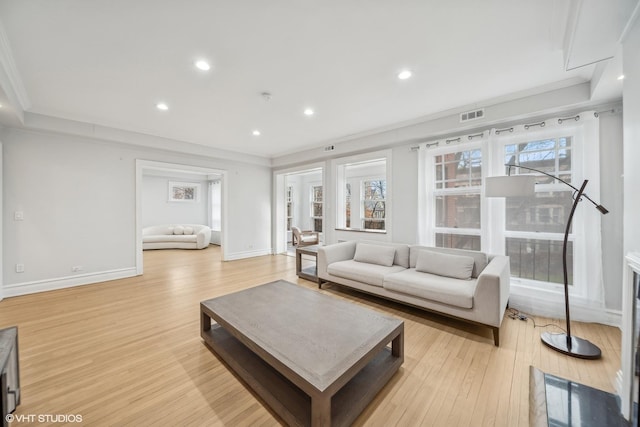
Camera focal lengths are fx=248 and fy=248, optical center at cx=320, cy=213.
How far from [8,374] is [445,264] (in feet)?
12.3

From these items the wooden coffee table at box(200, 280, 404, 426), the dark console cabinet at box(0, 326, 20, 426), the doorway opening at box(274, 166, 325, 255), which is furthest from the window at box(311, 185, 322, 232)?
the dark console cabinet at box(0, 326, 20, 426)

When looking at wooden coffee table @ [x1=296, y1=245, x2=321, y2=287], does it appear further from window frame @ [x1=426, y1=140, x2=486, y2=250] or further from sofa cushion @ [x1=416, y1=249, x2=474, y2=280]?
window frame @ [x1=426, y1=140, x2=486, y2=250]

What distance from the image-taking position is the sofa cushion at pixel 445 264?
302 cm

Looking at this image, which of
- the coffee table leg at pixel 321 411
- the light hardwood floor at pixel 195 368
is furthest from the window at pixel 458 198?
the coffee table leg at pixel 321 411

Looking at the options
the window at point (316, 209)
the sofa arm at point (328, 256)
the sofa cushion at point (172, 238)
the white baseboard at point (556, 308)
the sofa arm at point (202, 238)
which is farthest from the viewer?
the window at point (316, 209)

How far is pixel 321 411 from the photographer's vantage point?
1318mm

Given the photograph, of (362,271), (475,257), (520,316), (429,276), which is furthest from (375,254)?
(520,316)

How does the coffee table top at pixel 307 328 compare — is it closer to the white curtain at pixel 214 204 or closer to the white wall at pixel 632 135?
the white wall at pixel 632 135

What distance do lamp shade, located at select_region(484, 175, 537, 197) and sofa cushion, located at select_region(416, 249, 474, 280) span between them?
0.93 m

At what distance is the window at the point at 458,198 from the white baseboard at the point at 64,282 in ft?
18.4

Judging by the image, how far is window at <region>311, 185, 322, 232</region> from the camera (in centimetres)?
892

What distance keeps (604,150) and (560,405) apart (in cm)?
268

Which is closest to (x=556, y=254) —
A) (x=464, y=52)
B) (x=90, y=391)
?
(x=464, y=52)

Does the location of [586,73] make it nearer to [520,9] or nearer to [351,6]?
[520,9]
